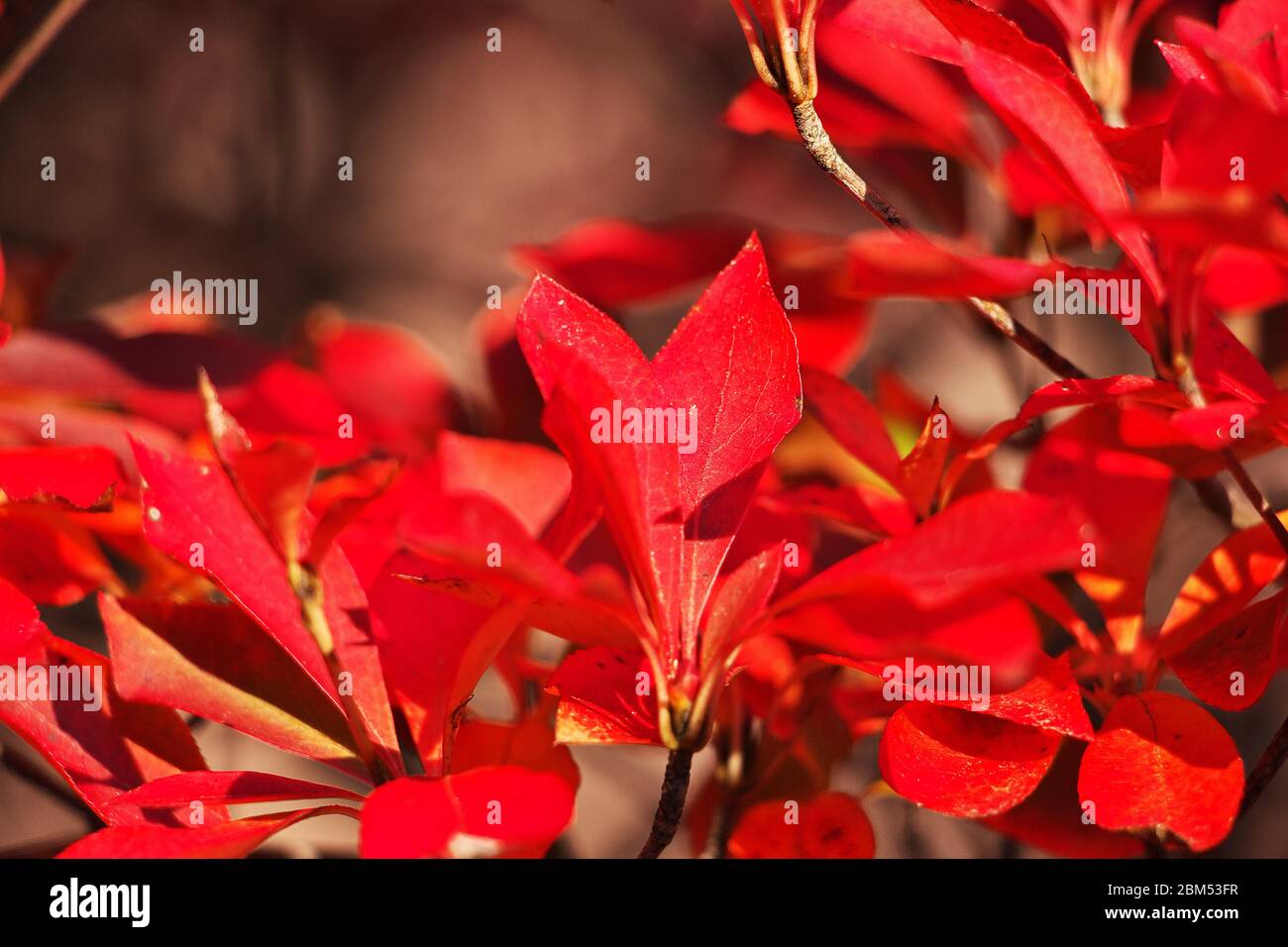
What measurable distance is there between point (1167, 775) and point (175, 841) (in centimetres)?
35

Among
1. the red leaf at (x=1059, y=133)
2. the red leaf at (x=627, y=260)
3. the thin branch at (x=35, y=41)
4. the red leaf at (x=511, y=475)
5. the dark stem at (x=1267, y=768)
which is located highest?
the thin branch at (x=35, y=41)

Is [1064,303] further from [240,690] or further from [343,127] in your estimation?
[343,127]

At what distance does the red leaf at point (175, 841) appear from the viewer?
0.42 meters

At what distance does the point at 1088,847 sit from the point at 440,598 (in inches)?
12.2

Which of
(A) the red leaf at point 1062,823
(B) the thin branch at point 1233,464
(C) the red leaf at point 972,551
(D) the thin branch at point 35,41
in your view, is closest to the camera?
(C) the red leaf at point 972,551

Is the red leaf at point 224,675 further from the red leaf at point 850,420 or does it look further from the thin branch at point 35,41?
the thin branch at point 35,41

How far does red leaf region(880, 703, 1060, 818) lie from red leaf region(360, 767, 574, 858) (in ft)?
0.40

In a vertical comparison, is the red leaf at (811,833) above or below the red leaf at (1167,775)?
below

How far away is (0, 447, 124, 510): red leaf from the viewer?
0.55 meters

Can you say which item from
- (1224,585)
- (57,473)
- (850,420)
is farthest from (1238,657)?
(57,473)

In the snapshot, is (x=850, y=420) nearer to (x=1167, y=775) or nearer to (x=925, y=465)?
(x=925, y=465)

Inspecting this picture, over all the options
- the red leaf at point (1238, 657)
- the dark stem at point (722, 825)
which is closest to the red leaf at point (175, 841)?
the dark stem at point (722, 825)

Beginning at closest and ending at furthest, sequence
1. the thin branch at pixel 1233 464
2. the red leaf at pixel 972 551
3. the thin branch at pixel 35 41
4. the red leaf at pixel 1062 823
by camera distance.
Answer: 1. the red leaf at pixel 972 551
2. the thin branch at pixel 1233 464
3. the red leaf at pixel 1062 823
4. the thin branch at pixel 35 41
